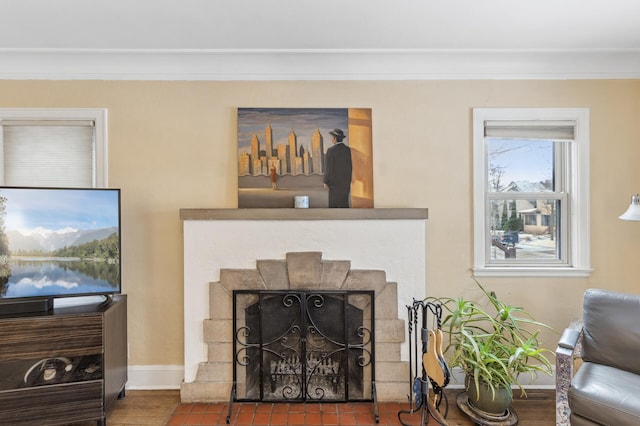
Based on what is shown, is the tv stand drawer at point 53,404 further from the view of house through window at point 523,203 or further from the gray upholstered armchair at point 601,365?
the view of house through window at point 523,203

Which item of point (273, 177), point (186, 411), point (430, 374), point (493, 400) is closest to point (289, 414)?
point (186, 411)

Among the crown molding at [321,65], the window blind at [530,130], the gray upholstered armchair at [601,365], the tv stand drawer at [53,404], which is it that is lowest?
the tv stand drawer at [53,404]

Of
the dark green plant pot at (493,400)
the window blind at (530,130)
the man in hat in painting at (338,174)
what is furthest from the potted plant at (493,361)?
the window blind at (530,130)

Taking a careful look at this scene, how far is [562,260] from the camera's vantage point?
2629 millimetres

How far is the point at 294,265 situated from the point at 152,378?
1.38 m

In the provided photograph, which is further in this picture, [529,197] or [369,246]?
[529,197]

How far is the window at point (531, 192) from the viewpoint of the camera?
254 cm

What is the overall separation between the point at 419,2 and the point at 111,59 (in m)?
2.13

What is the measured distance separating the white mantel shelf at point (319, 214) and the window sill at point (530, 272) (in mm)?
668

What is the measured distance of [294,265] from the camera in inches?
92.9

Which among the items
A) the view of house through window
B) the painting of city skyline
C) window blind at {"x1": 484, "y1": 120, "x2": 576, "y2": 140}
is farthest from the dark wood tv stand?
window blind at {"x1": 484, "y1": 120, "x2": 576, "y2": 140}

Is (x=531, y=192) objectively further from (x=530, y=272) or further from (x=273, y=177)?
(x=273, y=177)

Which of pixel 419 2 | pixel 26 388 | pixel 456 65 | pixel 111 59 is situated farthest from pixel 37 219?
pixel 456 65

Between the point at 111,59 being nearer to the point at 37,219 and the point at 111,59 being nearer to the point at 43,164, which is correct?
the point at 43,164
